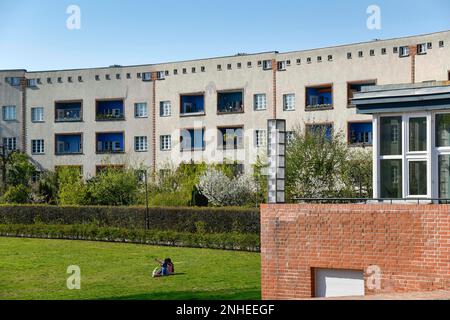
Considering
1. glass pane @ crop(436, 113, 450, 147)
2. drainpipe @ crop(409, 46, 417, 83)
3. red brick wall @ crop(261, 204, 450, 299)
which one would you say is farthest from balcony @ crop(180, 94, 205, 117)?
glass pane @ crop(436, 113, 450, 147)

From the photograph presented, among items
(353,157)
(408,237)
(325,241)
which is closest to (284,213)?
(325,241)

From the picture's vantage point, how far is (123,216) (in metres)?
56.9

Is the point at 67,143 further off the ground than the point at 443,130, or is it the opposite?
the point at 67,143

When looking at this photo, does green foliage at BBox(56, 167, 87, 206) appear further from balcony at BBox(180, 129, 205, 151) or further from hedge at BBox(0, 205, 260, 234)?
balcony at BBox(180, 129, 205, 151)

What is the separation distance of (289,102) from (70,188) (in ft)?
56.0

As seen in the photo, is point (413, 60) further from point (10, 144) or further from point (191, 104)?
point (10, 144)

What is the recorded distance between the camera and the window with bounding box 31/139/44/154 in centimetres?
7344

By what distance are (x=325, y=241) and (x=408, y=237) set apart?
98.3 inches

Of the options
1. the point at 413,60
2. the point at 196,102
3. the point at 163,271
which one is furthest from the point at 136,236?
the point at 413,60

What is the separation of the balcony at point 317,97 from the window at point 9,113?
84.7 feet

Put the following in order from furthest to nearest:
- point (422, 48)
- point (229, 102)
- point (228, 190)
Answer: point (229, 102), point (228, 190), point (422, 48)

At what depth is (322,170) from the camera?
53.4 m

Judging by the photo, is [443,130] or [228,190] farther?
[228,190]
